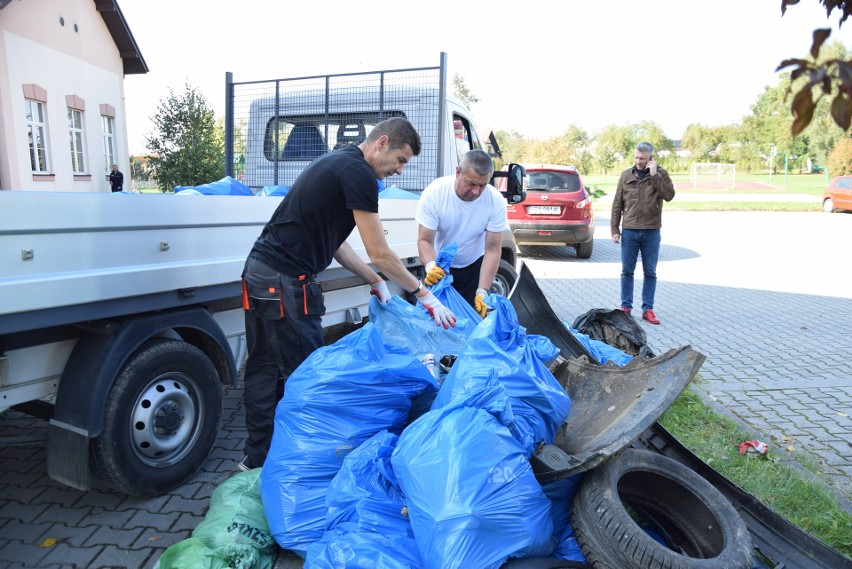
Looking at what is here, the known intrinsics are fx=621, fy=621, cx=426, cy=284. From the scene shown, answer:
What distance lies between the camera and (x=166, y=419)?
3.25 meters

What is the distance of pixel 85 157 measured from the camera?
18734 mm

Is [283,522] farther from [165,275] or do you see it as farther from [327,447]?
[165,275]

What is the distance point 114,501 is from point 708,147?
65.1 meters

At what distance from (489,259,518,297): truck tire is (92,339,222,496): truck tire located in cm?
348

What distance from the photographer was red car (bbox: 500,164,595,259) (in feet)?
40.4

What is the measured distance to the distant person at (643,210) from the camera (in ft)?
22.5

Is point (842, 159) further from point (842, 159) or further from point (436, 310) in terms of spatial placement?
point (436, 310)

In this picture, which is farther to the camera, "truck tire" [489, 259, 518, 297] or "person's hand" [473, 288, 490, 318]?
"truck tire" [489, 259, 518, 297]

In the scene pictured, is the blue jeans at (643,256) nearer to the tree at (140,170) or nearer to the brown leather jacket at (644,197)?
the brown leather jacket at (644,197)

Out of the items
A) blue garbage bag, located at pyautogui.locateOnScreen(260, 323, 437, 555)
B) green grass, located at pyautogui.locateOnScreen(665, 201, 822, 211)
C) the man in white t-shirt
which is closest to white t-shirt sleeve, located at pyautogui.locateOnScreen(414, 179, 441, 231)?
the man in white t-shirt

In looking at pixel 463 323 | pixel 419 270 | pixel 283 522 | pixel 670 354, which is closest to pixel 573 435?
pixel 670 354

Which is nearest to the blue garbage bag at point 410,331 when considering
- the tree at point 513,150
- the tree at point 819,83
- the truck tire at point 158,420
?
the truck tire at point 158,420

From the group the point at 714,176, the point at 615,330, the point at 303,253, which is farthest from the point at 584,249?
the point at 714,176

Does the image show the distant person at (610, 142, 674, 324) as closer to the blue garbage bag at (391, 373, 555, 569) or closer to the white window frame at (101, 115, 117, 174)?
the blue garbage bag at (391, 373, 555, 569)
